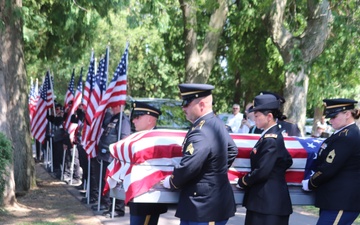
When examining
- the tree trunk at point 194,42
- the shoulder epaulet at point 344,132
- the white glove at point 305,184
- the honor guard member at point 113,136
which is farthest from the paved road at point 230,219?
the tree trunk at point 194,42

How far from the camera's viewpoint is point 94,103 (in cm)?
1046

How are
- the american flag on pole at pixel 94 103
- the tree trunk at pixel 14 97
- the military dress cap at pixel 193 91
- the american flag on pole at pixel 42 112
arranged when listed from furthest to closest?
1. the american flag on pole at pixel 42 112
2. the tree trunk at pixel 14 97
3. the american flag on pole at pixel 94 103
4. the military dress cap at pixel 193 91

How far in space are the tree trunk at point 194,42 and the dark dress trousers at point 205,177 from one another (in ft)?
43.4

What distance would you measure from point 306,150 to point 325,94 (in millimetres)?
23352

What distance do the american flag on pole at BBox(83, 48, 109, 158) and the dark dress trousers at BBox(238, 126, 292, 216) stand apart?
5445 millimetres

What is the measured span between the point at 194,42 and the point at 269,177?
14.0 metres

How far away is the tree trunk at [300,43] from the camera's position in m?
14.2

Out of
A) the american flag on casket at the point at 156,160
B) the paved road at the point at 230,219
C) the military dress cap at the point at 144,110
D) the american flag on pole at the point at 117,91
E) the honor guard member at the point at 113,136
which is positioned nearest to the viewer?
the american flag on casket at the point at 156,160

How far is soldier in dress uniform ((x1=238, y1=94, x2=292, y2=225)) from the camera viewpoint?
5141mm

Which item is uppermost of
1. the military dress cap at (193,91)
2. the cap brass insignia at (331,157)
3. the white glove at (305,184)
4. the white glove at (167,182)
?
the military dress cap at (193,91)

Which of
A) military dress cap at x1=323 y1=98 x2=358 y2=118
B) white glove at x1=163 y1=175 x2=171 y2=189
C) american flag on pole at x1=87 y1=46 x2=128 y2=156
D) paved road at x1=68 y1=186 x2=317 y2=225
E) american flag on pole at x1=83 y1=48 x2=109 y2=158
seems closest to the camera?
white glove at x1=163 y1=175 x2=171 y2=189

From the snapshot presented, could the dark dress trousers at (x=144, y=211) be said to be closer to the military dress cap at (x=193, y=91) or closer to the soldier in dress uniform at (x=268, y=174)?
the soldier in dress uniform at (x=268, y=174)

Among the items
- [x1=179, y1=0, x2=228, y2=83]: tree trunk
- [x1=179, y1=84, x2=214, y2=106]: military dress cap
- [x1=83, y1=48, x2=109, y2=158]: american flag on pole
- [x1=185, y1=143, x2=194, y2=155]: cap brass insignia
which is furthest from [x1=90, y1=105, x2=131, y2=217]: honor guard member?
[x1=179, y1=0, x2=228, y2=83]: tree trunk

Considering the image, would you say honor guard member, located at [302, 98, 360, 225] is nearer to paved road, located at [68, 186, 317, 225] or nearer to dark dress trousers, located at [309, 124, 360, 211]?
dark dress trousers, located at [309, 124, 360, 211]
